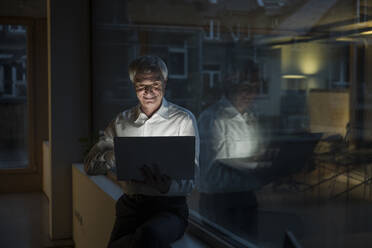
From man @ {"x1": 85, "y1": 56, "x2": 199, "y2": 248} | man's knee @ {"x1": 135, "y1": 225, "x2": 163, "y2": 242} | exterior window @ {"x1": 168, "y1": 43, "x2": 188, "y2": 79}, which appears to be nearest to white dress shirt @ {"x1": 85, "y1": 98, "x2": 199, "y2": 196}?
man @ {"x1": 85, "y1": 56, "x2": 199, "y2": 248}

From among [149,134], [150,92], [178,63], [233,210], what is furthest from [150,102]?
[178,63]

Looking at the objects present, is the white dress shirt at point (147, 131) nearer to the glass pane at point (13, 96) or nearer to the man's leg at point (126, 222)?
the man's leg at point (126, 222)

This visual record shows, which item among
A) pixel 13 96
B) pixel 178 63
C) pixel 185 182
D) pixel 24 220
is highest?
pixel 178 63

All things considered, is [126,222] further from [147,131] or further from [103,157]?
[147,131]

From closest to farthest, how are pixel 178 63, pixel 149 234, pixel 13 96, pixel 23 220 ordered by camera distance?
pixel 149 234, pixel 178 63, pixel 23 220, pixel 13 96

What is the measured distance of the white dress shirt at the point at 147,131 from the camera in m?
2.01

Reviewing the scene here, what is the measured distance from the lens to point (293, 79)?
1.68 m

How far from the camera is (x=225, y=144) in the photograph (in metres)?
2.40

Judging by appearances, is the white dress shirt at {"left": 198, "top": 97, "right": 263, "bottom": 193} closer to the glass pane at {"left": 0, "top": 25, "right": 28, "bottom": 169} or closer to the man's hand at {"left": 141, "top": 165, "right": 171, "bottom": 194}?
the man's hand at {"left": 141, "top": 165, "right": 171, "bottom": 194}

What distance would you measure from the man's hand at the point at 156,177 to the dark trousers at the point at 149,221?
0.19 meters

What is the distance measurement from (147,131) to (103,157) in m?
0.27

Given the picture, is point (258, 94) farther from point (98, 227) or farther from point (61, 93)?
point (61, 93)

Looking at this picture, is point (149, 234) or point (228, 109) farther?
point (228, 109)

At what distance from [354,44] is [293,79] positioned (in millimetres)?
352
